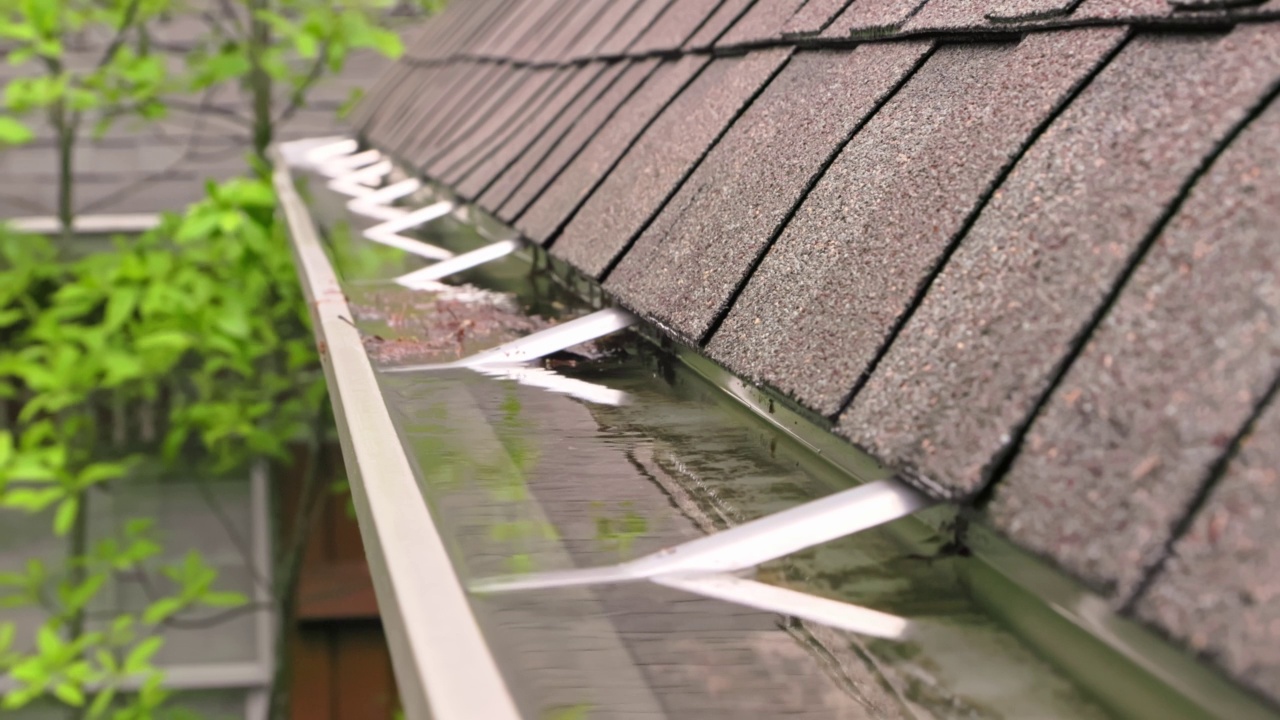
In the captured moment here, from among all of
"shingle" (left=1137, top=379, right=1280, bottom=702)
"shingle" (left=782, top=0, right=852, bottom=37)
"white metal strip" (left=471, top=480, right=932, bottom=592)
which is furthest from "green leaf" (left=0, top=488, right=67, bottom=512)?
"shingle" (left=1137, top=379, right=1280, bottom=702)

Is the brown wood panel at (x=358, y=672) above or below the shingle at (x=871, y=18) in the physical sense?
below

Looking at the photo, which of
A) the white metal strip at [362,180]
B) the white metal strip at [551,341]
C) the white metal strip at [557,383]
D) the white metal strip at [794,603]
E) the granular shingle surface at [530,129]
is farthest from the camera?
the white metal strip at [362,180]

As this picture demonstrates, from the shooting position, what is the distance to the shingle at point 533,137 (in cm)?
213

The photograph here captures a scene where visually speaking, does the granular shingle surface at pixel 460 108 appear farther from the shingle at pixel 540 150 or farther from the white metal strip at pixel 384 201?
the shingle at pixel 540 150

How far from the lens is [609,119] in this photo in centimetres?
191

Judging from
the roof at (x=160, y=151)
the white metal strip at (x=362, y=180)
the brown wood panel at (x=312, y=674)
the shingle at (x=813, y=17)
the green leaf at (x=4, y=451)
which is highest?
the shingle at (x=813, y=17)

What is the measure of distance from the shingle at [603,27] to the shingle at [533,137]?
0.25 feet

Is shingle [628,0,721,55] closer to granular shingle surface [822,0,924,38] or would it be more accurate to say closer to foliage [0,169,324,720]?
Answer: granular shingle surface [822,0,924,38]

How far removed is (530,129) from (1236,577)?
6.51ft

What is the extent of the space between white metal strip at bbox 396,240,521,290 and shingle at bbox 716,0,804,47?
1.97ft

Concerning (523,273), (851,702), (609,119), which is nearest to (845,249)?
(851,702)

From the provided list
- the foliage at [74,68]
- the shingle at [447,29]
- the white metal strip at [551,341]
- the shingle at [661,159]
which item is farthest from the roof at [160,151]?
the white metal strip at [551,341]

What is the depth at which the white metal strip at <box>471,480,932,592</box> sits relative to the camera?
0.77 meters

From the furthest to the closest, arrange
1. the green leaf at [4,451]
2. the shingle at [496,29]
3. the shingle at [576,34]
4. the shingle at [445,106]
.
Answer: the green leaf at [4,451], the shingle at [496,29], the shingle at [445,106], the shingle at [576,34]
